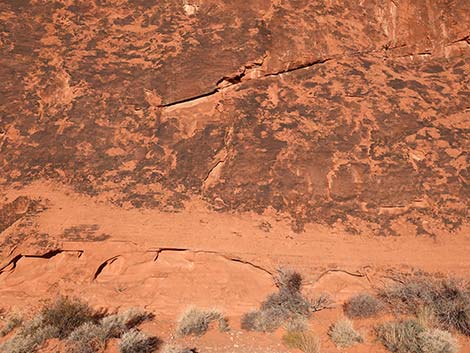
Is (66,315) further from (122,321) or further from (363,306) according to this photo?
(363,306)

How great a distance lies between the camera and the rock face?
528 centimetres

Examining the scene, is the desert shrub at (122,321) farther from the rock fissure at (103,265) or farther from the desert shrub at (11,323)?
the desert shrub at (11,323)

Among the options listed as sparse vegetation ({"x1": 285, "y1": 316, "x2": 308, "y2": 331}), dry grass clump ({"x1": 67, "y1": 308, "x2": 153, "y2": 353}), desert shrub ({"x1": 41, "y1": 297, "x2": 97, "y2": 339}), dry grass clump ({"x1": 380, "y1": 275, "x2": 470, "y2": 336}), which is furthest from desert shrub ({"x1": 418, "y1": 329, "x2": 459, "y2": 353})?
desert shrub ({"x1": 41, "y1": 297, "x2": 97, "y2": 339})

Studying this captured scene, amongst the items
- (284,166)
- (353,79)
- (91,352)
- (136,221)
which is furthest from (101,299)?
(353,79)

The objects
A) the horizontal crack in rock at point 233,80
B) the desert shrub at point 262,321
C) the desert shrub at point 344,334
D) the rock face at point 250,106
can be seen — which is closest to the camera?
the desert shrub at point 344,334

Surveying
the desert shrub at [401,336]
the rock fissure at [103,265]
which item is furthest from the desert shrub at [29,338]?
the desert shrub at [401,336]

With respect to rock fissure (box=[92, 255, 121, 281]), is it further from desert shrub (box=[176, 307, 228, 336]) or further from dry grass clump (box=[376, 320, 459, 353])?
dry grass clump (box=[376, 320, 459, 353])

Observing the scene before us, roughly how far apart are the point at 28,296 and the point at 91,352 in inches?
46.5

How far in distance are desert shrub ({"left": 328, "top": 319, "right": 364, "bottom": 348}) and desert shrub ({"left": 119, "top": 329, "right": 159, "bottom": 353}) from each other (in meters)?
2.16

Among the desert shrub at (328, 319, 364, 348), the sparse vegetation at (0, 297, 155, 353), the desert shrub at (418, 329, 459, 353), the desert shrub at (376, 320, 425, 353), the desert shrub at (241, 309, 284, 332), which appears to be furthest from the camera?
the desert shrub at (241, 309, 284, 332)

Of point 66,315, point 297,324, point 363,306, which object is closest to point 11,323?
point 66,315

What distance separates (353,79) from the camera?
20.2ft

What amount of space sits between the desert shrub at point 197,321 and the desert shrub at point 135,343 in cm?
41

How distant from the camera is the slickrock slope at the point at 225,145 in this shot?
490cm
